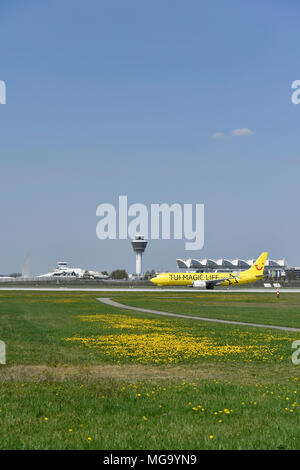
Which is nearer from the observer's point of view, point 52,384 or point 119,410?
point 119,410

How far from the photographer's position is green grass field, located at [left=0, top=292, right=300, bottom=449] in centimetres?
886

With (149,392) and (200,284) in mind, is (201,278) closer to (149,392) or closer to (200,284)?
(200,284)

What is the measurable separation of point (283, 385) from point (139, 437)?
6.19 metres

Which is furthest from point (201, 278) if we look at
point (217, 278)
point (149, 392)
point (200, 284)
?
point (149, 392)

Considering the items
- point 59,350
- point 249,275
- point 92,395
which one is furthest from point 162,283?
point 92,395

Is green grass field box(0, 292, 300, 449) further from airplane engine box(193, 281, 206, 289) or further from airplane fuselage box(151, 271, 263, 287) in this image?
airplane fuselage box(151, 271, 263, 287)

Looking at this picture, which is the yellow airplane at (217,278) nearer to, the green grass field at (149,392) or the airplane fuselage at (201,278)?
the airplane fuselage at (201,278)

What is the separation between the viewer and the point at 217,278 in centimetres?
11788

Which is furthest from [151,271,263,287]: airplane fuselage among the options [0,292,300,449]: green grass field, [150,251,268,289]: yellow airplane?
[0,292,300,449]: green grass field

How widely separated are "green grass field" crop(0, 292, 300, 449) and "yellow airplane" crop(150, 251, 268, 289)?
300ft

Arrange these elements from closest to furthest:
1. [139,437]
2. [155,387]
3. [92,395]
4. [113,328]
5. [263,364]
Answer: [139,437] → [92,395] → [155,387] → [263,364] → [113,328]

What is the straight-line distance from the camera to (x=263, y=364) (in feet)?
56.1

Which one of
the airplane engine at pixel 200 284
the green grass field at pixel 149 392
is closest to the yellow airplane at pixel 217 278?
the airplane engine at pixel 200 284
